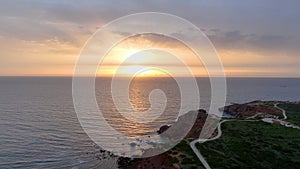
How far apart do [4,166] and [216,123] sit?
61382 mm

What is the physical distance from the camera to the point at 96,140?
8031 centimetres

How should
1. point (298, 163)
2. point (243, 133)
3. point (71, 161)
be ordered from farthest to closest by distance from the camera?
point (243, 133) < point (71, 161) < point (298, 163)

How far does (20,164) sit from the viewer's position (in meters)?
58.5

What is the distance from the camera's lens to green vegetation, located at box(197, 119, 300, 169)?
Answer: 2141 inches

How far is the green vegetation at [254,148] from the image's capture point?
178 feet

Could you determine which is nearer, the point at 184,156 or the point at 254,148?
the point at 184,156

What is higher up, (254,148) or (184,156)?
(184,156)

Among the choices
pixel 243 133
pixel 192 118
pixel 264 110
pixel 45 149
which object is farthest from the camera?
pixel 264 110

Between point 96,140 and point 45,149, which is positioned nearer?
point 45,149

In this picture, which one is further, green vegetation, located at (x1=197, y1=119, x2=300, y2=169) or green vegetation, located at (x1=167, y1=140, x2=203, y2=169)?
green vegetation, located at (x1=197, y1=119, x2=300, y2=169)

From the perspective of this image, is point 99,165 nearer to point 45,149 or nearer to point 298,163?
point 45,149

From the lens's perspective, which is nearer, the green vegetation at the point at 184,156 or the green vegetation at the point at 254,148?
the green vegetation at the point at 184,156

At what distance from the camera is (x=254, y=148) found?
6312 centimetres

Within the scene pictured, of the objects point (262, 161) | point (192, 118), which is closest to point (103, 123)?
point (192, 118)
